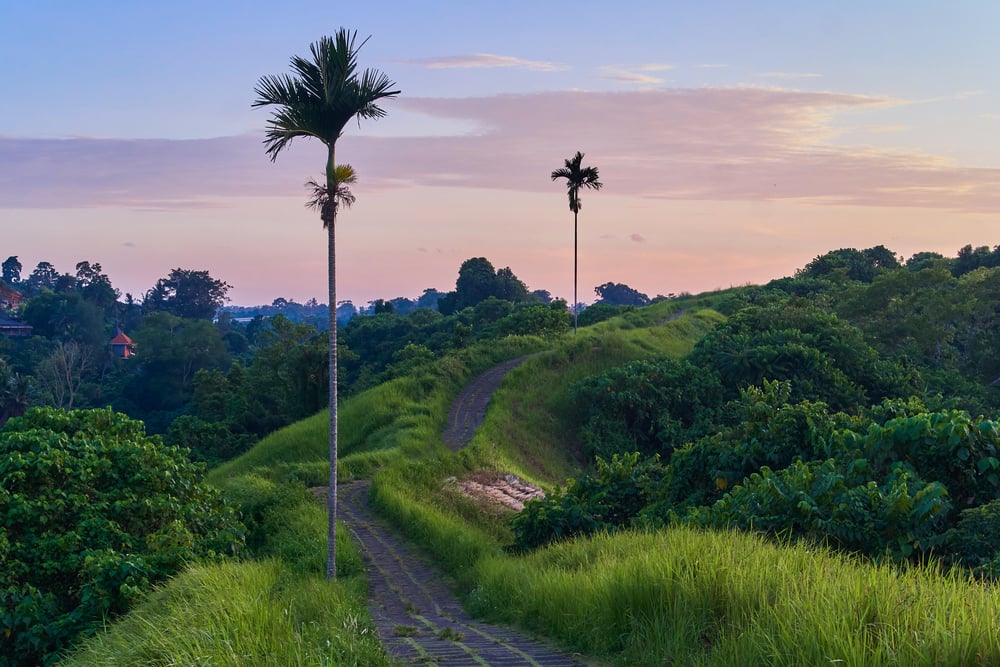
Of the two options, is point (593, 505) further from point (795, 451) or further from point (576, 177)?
point (576, 177)

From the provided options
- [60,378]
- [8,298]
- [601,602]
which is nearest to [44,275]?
[8,298]

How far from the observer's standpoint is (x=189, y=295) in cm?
9819

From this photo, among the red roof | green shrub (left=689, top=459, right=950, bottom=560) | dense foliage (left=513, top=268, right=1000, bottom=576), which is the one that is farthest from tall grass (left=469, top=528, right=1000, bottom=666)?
the red roof

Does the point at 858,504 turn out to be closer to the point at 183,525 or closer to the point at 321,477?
the point at 183,525

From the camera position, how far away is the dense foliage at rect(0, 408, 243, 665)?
30.2 feet

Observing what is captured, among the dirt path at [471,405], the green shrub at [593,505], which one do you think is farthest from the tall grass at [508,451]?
the green shrub at [593,505]

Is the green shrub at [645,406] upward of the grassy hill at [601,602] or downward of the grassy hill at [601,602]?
downward

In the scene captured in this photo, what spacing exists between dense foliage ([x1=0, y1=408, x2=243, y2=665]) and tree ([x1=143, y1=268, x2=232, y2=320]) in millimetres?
90181

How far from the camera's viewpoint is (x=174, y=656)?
472 cm

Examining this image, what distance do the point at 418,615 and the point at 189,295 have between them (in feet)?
316

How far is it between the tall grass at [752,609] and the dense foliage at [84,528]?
486cm

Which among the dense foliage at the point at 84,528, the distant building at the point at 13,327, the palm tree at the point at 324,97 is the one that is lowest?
the distant building at the point at 13,327

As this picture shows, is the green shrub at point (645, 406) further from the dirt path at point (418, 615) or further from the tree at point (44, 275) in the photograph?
the tree at point (44, 275)

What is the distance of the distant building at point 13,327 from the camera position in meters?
75.3
